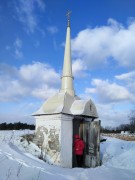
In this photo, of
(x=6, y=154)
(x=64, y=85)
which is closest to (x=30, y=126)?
(x=64, y=85)

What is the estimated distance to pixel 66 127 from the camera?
1212 centimetres

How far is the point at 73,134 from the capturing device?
42.6 feet

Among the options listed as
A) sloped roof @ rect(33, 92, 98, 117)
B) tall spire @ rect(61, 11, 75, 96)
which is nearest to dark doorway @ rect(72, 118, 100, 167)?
sloped roof @ rect(33, 92, 98, 117)

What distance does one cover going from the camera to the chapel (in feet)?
39.0

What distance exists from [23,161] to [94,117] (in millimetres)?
6503

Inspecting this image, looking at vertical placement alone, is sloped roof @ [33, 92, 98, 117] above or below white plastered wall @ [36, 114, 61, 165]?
above

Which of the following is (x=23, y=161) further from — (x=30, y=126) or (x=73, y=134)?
(x=30, y=126)

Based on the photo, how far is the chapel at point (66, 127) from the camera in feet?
39.0

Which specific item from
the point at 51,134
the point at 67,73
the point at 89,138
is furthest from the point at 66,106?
the point at 67,73

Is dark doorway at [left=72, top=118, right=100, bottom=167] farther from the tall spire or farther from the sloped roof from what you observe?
the tall spire

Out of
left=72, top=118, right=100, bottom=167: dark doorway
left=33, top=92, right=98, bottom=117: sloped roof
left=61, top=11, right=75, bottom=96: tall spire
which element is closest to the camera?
left=33, top=92, right=98, bottom=117: sloped roof

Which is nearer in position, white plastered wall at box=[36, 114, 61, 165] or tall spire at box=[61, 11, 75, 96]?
white plastered wall at box=[36, 114, 61, 165]

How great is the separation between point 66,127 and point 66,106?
3.17 ft

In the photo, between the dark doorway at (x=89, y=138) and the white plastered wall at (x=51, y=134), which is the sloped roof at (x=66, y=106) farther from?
the dark doorway at (x=89, y=138)
